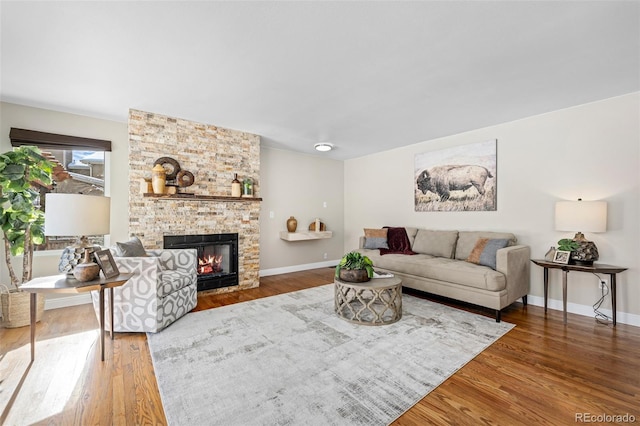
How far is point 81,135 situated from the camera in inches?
147

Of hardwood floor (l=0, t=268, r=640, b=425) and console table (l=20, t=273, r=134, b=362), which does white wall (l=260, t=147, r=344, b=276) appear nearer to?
hardwood floor (l=0, t=268, r=640, b=425)

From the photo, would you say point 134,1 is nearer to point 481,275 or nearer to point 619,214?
point 481,275

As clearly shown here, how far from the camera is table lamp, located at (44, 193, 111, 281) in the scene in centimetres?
210

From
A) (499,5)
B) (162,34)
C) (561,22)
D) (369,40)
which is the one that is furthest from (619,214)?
(162,34)

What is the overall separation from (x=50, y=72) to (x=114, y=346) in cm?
262

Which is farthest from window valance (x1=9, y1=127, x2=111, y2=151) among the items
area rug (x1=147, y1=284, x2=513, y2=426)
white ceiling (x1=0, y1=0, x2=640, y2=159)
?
area rug (x1=147, y1=284, x2=513, y2=426)

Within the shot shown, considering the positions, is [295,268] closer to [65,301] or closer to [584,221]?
[65,301]

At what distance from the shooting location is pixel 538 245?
3666 mm

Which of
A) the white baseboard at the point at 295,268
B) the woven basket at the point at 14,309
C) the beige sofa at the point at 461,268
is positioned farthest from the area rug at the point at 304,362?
the white baseboard at the point at 295,268

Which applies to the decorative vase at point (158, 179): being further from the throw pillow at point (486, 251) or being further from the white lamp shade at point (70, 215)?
the throw pillow at point (486, 251)

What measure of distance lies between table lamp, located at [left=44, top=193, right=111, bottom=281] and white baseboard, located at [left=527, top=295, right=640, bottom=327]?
492 cm

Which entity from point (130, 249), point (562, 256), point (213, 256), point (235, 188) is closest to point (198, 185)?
point (235, 188)

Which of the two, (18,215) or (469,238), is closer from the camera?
(18,215)

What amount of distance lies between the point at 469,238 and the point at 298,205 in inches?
129
